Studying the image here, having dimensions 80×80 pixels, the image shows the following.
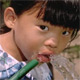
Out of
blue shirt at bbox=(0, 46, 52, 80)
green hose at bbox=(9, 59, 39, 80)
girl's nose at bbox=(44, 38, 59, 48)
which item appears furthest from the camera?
blue shirt at bbox=(0, 46, 52, 80)

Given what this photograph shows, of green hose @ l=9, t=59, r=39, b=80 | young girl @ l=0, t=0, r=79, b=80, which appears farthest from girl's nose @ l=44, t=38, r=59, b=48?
green hose @ l=9, t=59, r=39, b=80

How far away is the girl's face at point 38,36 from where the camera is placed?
1.15 m

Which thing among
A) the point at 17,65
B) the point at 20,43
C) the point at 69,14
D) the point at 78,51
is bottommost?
the point at 78,51

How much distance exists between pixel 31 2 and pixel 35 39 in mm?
160

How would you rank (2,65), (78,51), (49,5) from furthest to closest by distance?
(78,51) → (2,65) → (49,5)

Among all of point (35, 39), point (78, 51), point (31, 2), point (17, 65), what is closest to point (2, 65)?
point (17, 65)

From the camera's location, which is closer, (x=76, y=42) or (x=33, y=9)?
(x=33, y=9)

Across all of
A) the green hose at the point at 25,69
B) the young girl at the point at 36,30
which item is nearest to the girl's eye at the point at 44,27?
the young girl at the point at 36,30

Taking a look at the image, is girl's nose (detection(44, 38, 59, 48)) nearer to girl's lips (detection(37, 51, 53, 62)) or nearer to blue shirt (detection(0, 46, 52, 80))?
girl's lips (detection(37, 51, 53, 62))

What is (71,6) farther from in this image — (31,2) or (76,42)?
(76,42)

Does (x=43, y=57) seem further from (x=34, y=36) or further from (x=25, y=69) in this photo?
(x=25, y=69)

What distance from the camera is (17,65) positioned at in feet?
4.21

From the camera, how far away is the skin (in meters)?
1.15

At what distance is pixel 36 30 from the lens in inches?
46.1
